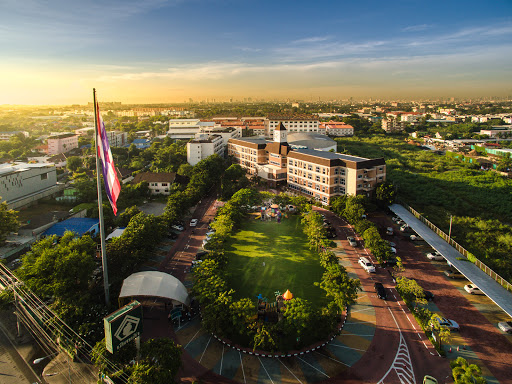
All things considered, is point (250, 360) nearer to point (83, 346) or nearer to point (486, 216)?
point (83, 346)

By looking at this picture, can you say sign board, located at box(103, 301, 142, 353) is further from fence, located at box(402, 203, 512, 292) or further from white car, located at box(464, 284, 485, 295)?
fence, located at box(402, 203, 512, 292)

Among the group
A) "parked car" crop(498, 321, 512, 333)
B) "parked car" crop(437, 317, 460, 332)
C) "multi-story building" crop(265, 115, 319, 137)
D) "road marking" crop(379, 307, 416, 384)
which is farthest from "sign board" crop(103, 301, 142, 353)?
"multi-story building" crop(265, 115, 319, 137)

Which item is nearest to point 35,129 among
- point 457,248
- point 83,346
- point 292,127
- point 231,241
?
point 292,127

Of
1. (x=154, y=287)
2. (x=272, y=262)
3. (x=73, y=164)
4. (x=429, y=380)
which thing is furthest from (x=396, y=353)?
(x=73, y=164)

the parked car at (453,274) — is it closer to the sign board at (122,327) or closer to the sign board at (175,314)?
the sign board at (175,314)

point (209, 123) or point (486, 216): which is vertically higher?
point (209, 123)

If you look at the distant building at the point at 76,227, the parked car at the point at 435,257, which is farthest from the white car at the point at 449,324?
the distant building at the point at 76,227

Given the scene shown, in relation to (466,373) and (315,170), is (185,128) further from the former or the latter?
(466,373)
